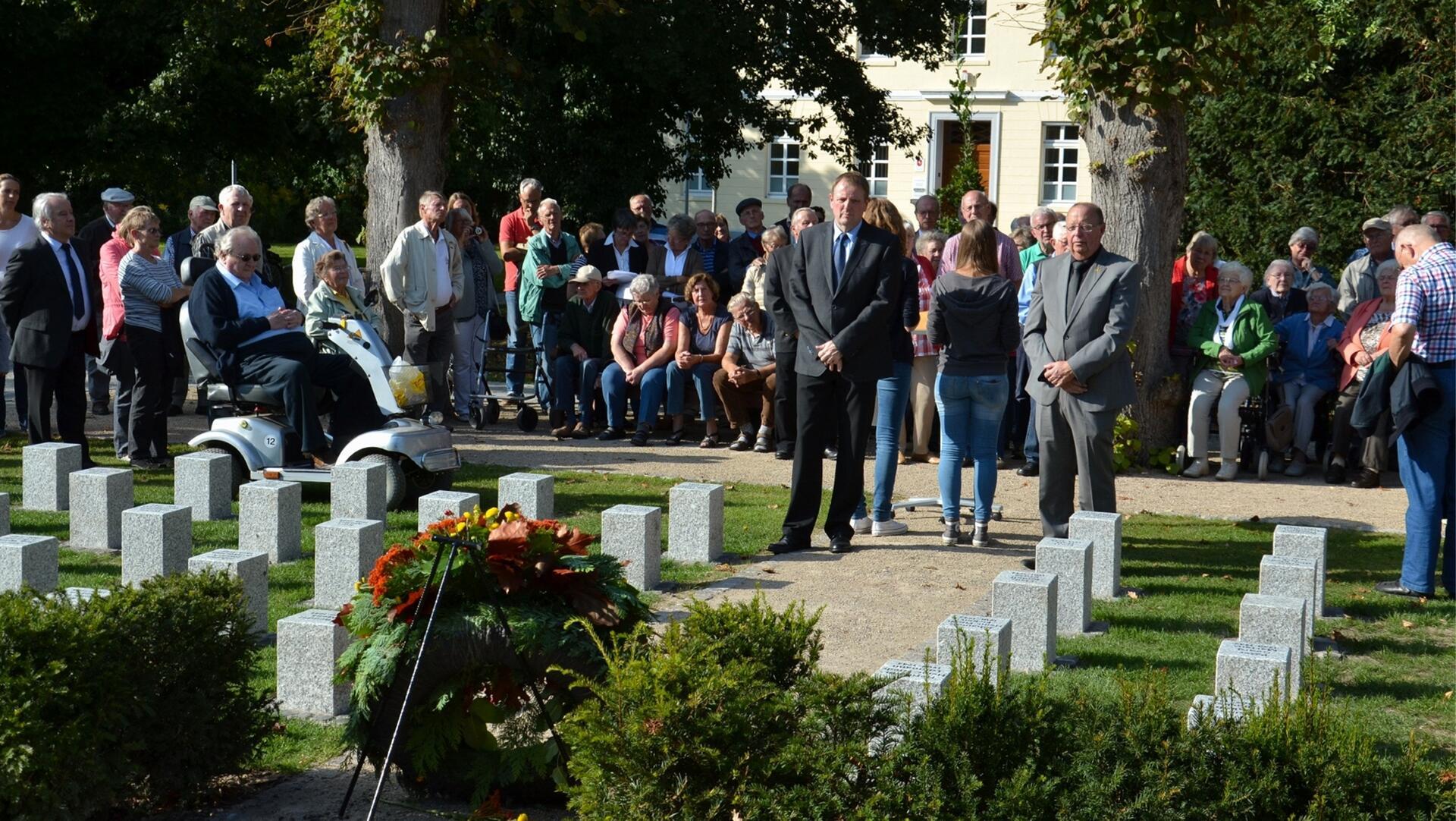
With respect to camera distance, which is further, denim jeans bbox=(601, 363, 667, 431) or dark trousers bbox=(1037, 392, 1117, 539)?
denim jeans bbox=(601, 363, 667, 431)

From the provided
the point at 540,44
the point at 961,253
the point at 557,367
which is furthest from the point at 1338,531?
the point at 540,44

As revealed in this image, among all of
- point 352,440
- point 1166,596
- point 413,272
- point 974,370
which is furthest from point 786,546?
point 413,272

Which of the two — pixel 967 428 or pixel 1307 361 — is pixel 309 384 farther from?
pixel 1307 361

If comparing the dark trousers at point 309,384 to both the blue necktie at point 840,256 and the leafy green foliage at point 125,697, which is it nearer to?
the blue necktie at point 840,256

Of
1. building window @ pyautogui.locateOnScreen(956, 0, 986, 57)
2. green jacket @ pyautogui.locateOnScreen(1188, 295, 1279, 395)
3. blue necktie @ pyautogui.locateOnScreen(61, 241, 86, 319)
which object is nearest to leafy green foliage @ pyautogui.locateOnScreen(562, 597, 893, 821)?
blue necktie @ pyautogui.locateOnScreen(61, 241, 86, 319)

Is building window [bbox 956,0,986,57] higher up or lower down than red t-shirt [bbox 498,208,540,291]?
higher up

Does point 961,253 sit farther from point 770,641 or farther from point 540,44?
point 540,44

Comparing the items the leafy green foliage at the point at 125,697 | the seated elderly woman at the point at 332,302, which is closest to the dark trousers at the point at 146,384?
the seated elderly woman at the point at 332,302

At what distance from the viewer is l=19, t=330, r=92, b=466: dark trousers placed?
487 inches

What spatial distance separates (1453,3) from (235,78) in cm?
1863

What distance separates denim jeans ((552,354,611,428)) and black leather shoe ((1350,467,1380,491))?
6.85m

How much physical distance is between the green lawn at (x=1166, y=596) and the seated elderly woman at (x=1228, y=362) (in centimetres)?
240

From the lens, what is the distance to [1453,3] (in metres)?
18.4

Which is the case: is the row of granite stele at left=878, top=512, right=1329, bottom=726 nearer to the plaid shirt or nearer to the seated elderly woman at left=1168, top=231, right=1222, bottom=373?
the plaid shirt
